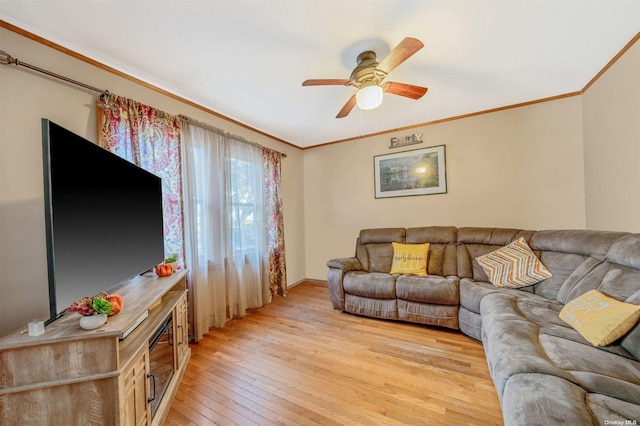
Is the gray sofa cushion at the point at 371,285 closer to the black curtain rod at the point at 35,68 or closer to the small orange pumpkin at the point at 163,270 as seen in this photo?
the small orange pumpkin at the point at 163,270

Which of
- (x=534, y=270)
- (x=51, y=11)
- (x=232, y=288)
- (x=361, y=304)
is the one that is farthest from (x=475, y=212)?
(x=51, y=11)

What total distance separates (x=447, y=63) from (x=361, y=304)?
2.57m

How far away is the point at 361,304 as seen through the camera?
2746 mm

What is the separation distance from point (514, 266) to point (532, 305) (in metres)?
0.56

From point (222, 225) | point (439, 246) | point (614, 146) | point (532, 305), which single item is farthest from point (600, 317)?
point (222, 225)

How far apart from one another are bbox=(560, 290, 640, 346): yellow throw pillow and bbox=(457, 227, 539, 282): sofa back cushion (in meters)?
1.05

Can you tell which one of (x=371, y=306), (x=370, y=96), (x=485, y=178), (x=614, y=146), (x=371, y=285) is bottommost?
(x=371, y=306)

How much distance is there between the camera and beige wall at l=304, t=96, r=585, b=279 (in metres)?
2.67

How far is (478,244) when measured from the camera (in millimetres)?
2750

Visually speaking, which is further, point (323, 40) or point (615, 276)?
point (323, 40)

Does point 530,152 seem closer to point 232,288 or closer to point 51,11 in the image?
point 232,288

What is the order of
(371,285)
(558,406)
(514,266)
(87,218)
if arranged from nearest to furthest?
(558,406), (87,218), (514,266), (371,285)

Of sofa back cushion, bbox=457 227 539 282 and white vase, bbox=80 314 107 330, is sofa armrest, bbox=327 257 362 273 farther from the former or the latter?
white vase, bbox=80 314 107 330

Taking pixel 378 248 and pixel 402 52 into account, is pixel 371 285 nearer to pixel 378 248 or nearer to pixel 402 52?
pixel 378 248
